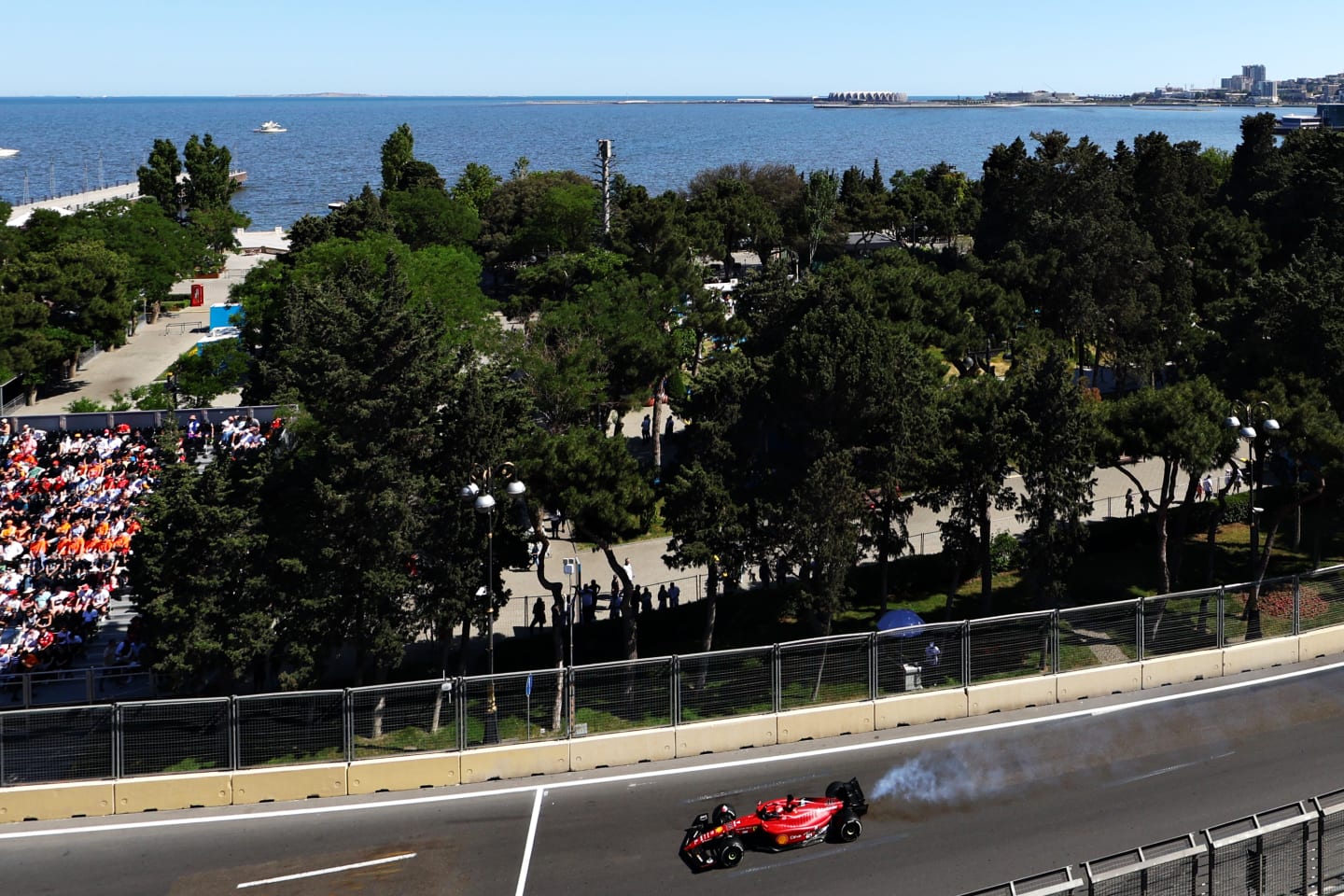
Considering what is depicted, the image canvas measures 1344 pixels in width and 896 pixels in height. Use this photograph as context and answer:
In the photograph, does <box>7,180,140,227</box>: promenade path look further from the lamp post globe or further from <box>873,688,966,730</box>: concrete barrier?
<box>873,688,966,730</box>: concrete barrier

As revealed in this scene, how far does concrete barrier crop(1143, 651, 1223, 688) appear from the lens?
21.8m

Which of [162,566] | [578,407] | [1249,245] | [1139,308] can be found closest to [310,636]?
[162,566]

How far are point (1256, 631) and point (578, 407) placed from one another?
728 inches

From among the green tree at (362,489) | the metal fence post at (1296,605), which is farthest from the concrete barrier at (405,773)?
the metal fence post at (1296,605)

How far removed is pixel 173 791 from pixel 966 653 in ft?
39.8

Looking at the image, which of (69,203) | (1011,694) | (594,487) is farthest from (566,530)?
(69,203)

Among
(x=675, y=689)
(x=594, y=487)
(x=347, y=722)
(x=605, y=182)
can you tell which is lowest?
(x=347, y=722)

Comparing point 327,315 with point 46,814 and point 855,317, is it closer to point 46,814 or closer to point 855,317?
point 855,317

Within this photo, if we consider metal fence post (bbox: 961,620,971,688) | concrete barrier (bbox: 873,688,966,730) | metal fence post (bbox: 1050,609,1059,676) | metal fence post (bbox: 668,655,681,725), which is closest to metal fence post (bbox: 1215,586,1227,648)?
metal fence post (bbox: 1050,609,1059,676)

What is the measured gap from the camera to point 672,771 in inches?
747

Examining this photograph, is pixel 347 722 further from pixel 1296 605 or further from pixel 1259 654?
pixel 1296 605

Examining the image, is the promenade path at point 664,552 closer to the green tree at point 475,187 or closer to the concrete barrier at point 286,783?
the concrete barrier at point 286,783

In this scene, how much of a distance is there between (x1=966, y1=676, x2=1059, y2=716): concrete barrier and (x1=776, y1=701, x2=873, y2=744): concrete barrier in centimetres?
184

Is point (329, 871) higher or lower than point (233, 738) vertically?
lower
